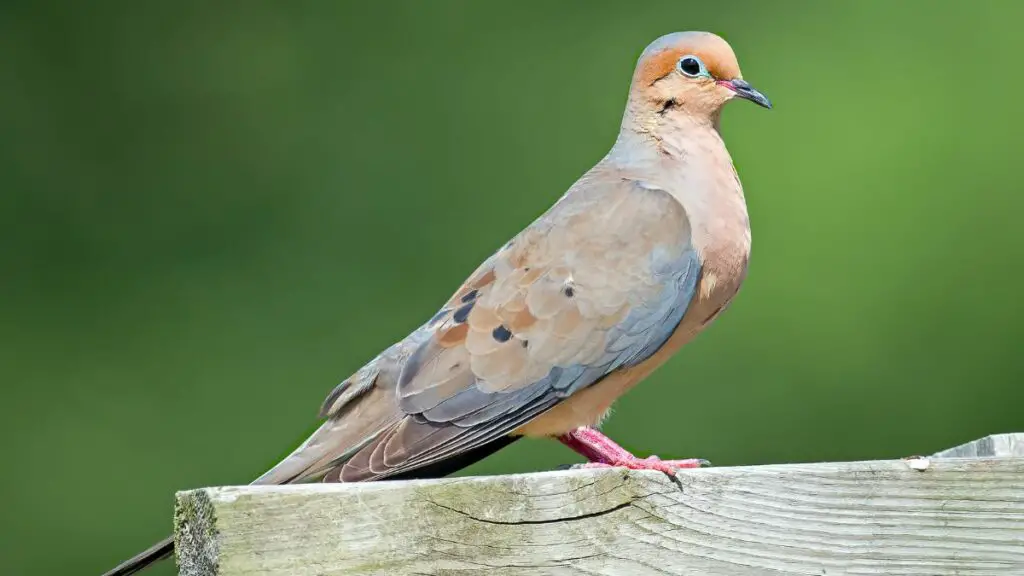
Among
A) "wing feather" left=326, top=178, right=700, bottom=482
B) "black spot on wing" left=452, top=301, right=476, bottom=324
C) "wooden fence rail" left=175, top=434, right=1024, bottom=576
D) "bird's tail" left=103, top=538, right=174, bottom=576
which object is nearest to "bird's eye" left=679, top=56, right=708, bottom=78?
"wing feather" left=326, top=178, right=700, bottom=482

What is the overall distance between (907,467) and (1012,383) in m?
2.83

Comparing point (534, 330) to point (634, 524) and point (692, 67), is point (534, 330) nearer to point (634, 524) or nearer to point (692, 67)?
point (692, 67)

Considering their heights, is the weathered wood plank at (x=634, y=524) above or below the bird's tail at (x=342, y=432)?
below

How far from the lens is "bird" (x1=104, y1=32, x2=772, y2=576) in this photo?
2521mm

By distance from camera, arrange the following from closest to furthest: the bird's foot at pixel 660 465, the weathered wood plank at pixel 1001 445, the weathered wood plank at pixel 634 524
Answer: the weathered wood plank at pixel 634 524 < the bird's foot at pixel 660 465 < the weathered wood plank at pixel 1001 445

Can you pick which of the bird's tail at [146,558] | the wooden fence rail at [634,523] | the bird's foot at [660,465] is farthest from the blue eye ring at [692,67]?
the bird's tail at [146,558]

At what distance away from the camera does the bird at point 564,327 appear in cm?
252

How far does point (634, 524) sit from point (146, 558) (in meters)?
0.68

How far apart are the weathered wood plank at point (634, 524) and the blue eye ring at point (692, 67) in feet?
3.53

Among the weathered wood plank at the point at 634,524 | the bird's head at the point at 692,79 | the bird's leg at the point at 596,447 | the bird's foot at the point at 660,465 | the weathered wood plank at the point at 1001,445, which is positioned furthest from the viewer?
the bird's head at the point at 692,79

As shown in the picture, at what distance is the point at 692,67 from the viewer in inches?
112

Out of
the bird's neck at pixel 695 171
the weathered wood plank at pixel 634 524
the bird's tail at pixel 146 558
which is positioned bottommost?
the weathered wood plank at pixel 634 524

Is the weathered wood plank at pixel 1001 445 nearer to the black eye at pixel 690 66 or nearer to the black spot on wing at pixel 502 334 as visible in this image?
the black spot on wing at pixel 502 334

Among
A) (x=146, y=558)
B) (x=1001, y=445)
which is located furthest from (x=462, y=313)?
(x=1001, y=445)
